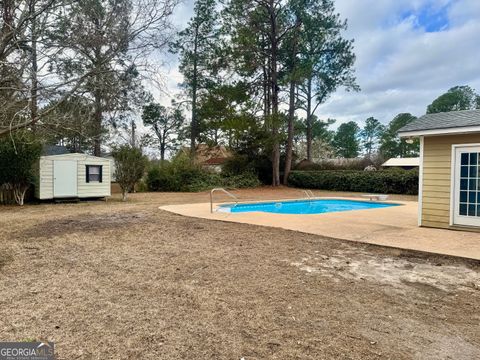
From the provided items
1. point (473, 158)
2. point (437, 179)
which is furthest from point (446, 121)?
point (437, 179)

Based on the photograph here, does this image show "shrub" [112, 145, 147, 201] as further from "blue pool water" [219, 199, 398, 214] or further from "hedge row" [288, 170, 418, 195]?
"hedge row" [288, 170, 418, 195]

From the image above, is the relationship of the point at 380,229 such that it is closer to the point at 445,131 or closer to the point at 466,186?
the point at 466,186

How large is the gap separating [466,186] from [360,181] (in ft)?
37.8

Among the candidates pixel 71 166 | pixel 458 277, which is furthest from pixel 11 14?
pixel 458 277

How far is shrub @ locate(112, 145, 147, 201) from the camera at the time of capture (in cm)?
1420

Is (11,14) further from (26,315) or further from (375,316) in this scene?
(375,316)

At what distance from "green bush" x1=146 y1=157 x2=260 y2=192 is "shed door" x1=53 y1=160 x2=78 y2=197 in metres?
7.01

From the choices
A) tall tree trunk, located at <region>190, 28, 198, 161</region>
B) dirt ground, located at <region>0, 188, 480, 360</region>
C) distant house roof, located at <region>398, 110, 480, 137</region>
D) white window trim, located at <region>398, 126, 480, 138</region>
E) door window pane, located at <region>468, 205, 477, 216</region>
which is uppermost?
tall tree trunk, located at <region>190, 28, 198, 161</region>

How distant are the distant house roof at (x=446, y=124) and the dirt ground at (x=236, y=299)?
3139 millimetres

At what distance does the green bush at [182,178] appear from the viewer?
1998 cm

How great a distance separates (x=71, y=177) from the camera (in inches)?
526

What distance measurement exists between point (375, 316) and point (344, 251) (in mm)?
2445

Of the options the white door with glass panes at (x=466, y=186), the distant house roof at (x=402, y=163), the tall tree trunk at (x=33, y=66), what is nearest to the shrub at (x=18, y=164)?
the tall tree trunk at (x=33, y=66)

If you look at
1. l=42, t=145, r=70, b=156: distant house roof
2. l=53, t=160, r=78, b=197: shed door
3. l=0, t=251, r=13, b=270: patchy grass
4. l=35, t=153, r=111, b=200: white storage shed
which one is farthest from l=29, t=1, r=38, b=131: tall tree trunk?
l=42, t=145, r=70, b=156: distant house roof
